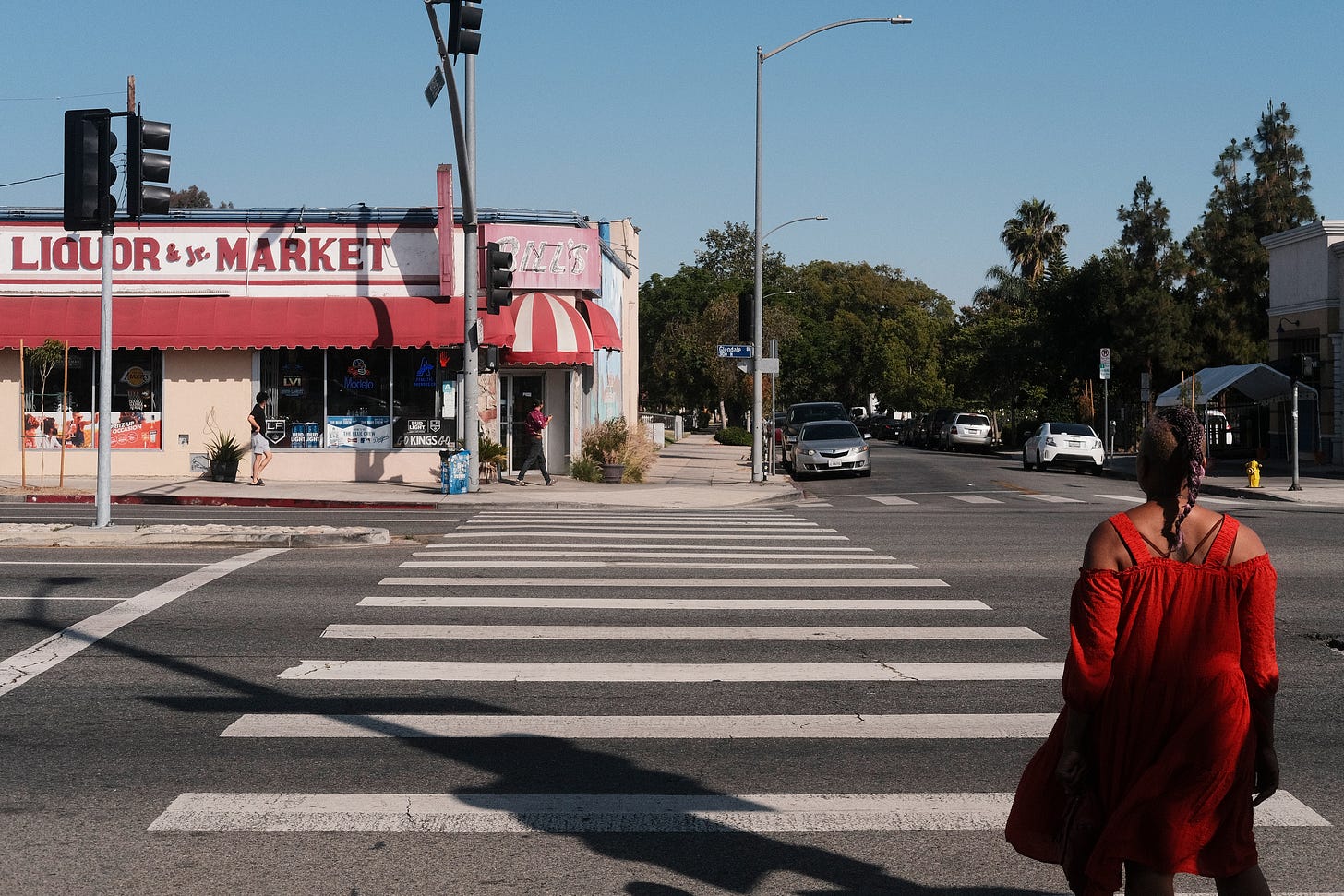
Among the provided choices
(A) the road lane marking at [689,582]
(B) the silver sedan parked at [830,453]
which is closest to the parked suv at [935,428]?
(B) the silver sedan parked at [830,453]

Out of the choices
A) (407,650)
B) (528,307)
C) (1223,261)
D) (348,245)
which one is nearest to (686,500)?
(528,307)

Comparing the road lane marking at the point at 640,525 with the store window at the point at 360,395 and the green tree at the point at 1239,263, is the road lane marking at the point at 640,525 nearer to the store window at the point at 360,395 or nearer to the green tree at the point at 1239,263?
the store window at the point at 360,395

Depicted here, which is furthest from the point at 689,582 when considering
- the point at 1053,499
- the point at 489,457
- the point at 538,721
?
the point at 489,457

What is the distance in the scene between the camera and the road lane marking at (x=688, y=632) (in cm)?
925

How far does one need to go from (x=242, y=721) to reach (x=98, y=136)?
412 inches

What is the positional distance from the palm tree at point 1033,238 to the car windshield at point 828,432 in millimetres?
53470

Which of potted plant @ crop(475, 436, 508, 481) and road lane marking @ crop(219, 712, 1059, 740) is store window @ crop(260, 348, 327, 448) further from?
road lane marking @ crop(219, 712, 1059, 740)

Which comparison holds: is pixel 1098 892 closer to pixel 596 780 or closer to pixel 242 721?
pixel 596 780

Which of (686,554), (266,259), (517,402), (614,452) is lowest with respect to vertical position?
(686,554)

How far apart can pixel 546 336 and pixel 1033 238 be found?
208ft

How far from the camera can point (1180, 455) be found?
12.1ft

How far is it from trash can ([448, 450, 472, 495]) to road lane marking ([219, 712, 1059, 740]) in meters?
16.4

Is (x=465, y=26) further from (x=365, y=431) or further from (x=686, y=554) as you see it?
(x=365, y=431)

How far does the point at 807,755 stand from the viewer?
6.30 metres
